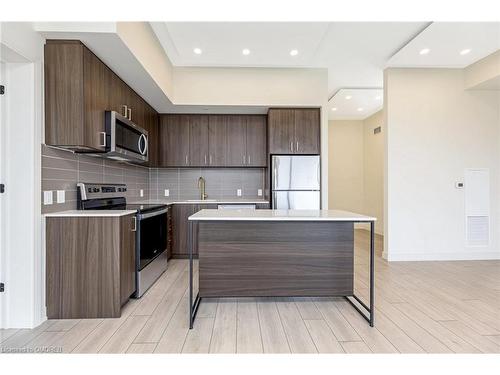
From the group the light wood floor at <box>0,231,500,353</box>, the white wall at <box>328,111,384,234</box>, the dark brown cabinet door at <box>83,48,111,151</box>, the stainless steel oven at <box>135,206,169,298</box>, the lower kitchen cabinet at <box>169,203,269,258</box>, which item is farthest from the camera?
the white wall at <box>328,111,384,234</box>

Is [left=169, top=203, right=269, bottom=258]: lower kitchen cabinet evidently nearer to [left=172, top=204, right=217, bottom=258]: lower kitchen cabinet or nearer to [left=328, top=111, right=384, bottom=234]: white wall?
[left=172, top=204, right=217, bottom=258]: lower kitchen cabinet

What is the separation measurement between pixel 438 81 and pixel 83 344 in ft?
18.0

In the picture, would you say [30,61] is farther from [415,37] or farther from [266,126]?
[415,37]

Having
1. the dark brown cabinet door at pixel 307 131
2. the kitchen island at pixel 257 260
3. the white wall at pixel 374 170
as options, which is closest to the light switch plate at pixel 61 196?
the kitchen island at pixel 257 260

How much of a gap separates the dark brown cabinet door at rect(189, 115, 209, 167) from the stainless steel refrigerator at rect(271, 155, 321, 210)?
4.09 ft

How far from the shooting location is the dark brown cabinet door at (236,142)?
488cm

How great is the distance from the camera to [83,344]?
205cm

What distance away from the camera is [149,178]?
5.10 metres

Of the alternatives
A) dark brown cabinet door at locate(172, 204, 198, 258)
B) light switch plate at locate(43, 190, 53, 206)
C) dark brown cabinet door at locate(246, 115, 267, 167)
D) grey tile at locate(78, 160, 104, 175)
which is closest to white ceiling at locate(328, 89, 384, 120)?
dark brown cabinet door at locate(246, 115, 267, 167)

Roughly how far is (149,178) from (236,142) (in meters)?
1.69

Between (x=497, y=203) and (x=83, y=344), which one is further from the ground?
(x=497, y=203)

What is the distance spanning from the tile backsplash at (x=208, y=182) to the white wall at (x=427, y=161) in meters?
2.21

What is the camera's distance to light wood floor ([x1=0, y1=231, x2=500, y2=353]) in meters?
2.02
